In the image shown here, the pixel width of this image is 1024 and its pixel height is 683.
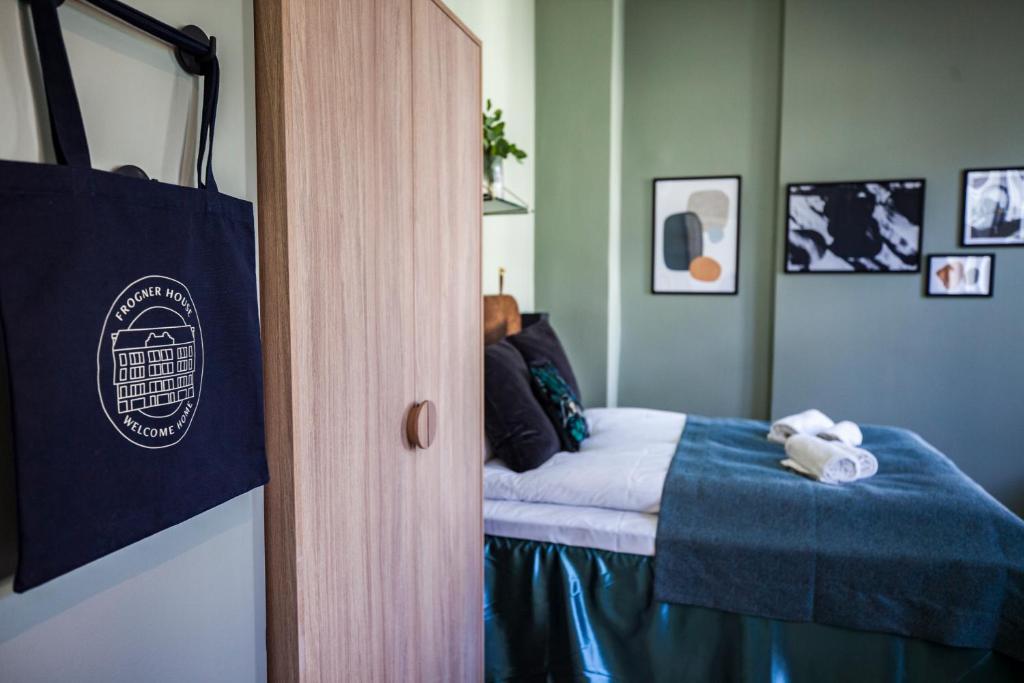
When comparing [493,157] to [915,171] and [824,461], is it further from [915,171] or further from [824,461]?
[915,171]

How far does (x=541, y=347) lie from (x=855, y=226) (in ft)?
7.10

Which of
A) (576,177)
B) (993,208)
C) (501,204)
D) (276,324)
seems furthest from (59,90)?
(993,208)

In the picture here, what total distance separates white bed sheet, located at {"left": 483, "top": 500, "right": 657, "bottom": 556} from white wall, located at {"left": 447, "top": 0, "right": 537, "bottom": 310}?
119cm

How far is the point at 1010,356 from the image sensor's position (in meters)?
3.39

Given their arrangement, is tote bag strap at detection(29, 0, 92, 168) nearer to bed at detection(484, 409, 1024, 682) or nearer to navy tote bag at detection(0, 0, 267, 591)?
navy tote bag at detection(0, 0, 267, 591)

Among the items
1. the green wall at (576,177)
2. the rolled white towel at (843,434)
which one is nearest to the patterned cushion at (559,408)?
the rolled white towel at (843,434)

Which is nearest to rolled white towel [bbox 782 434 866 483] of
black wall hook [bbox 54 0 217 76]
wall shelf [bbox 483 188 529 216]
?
wall shelf [bbox 483 188 529 216]

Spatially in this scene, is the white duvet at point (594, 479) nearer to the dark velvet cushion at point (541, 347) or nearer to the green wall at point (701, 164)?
the dark velvet cushion at point (541, 347)

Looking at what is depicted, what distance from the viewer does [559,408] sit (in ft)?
7.49

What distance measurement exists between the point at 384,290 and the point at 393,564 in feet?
1.53

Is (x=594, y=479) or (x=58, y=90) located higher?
(x=58, y=90)

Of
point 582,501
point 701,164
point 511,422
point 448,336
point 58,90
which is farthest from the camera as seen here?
point 701,164

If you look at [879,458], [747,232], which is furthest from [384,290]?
[747,232]

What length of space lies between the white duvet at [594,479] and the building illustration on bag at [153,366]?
1434 mm
